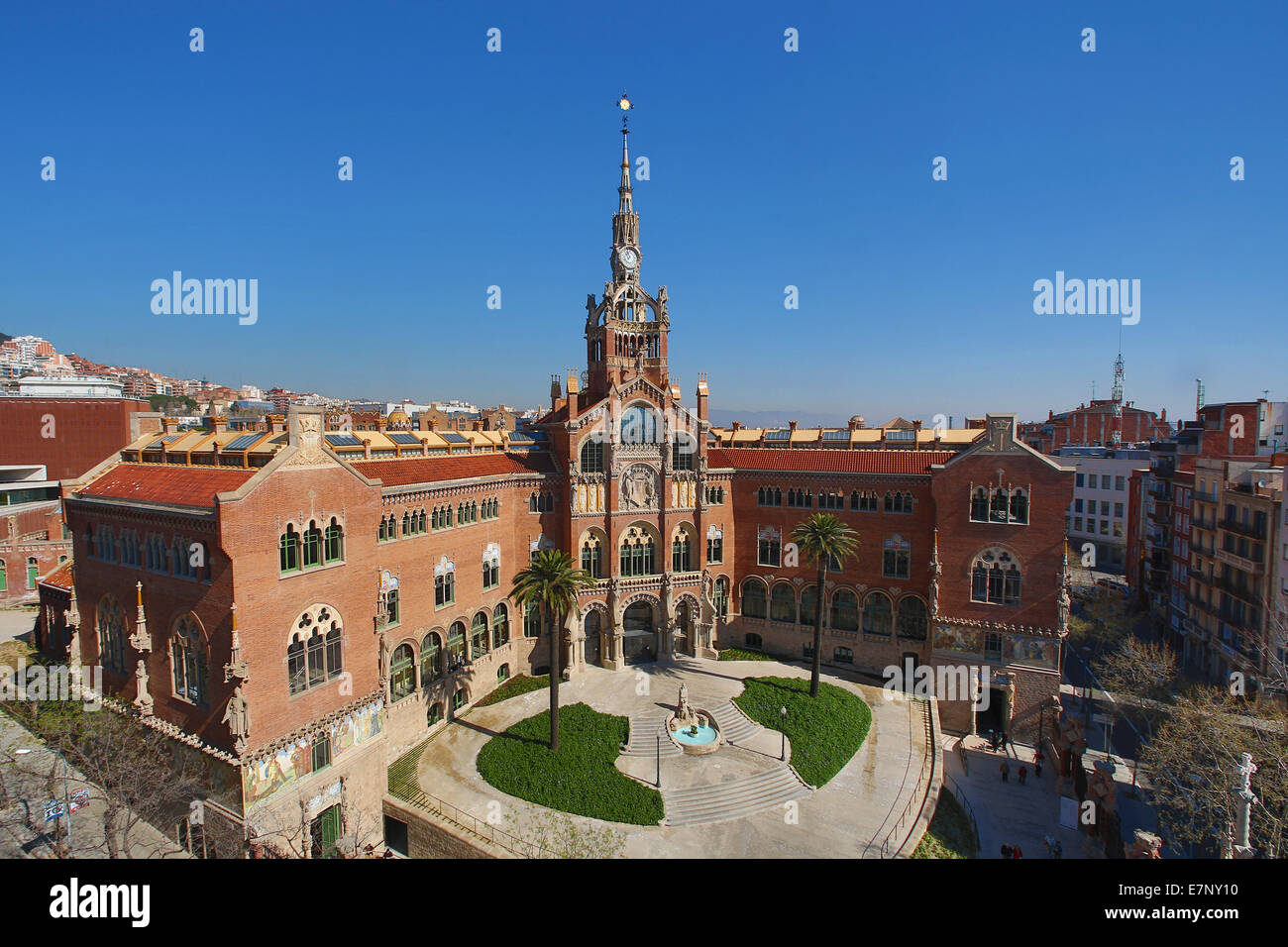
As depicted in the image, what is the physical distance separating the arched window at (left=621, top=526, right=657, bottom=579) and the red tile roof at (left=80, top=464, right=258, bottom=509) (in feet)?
85.3

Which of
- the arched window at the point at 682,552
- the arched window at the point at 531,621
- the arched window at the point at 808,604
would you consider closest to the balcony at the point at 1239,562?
the arched window at the point at 808,604

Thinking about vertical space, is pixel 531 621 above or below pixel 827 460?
below

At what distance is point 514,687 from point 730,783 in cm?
1646

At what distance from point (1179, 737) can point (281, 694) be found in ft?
138

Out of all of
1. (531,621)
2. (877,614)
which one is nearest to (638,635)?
(531,621)

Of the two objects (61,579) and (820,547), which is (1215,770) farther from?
(61,579)

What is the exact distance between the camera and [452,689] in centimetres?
3956

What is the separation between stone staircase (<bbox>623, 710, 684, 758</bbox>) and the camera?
35844 millimetres

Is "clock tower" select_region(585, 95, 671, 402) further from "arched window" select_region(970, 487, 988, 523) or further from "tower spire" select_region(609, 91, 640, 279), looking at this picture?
"arched window" select_region(970, 487, 988, 523)

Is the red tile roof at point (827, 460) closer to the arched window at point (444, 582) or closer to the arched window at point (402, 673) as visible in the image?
the arched window at point (444, 582)

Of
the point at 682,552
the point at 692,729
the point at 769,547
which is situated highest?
the point at 769,547

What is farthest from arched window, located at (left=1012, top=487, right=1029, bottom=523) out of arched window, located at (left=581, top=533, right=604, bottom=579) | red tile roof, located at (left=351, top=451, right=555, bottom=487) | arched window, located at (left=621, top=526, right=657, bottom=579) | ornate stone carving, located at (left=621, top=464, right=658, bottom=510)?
red tile roof, located at (left=351, top=451, right=555, bottom=487)

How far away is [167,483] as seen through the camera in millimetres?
28609
